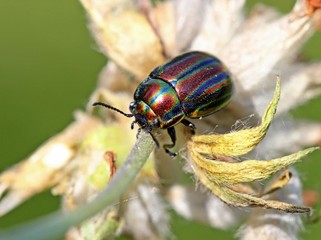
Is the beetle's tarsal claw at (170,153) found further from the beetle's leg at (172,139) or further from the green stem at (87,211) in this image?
the green stem at (87,211)

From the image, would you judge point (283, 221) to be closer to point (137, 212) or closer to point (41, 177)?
point (137, 212)

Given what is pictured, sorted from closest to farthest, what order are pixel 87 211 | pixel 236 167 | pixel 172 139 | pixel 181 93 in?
pixel 87 211 < pixel 236 167 < pixel 181 93 < pixel 172 139

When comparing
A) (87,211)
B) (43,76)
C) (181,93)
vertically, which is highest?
(87,211)

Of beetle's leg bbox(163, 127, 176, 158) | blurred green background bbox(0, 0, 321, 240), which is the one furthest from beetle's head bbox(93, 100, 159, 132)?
blurred green background bbox(0, 0, 321, 240)

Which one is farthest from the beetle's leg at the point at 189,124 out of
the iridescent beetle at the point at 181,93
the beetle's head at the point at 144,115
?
the beetle's head at the point at 144,115

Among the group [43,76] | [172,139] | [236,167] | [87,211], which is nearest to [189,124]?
[172,139]

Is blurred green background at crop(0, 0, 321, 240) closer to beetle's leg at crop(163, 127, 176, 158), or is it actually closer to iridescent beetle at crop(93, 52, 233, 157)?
beetle's leg at crop(163, 127, 176, 158)

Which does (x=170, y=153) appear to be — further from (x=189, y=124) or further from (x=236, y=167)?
(x=236, y=167)

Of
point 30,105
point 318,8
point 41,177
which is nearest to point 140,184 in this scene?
point 41,177
